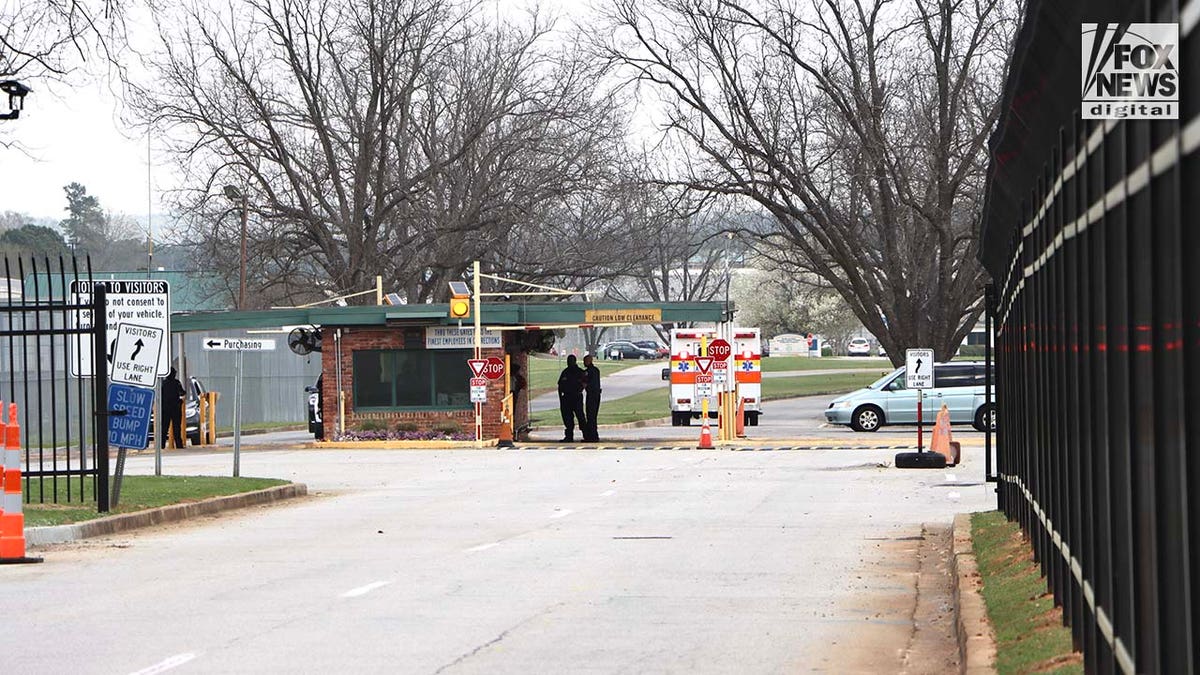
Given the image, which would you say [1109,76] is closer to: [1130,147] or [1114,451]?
[1130,147]

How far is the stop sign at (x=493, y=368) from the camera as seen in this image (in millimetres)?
35875

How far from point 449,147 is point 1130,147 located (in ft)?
160

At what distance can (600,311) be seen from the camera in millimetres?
37500

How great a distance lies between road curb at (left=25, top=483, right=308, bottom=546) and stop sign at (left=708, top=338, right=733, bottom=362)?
12845 mm

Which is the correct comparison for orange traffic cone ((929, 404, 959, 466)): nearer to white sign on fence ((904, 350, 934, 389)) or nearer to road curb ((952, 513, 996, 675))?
white sign on fence ((904, 350, 934, 389))

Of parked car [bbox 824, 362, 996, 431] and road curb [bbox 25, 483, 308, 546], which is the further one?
parked car [bbox 824, 362, 996, 431]

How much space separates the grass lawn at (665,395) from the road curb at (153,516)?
26.5 m

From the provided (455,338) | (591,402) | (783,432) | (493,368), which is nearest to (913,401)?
(783,432)

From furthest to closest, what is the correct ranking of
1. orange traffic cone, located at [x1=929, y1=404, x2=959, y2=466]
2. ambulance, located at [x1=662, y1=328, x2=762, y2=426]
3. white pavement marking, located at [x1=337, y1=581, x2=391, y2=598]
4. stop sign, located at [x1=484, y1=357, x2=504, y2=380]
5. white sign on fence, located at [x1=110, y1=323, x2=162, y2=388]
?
ambulance, located at [x1=662, y1=328, x2=762, y2=426], stop sign, located at [x1=484, y1=357, x2=504, y2=380], orange traffic cone, located at [x1=929, y1=404, x2=959, y2=466], white sign on fence, located at [x1=110, y1=323, x2=162, y2=388], white pavement marking, located at [x1=337, y1=581, x2=391, y2=598]

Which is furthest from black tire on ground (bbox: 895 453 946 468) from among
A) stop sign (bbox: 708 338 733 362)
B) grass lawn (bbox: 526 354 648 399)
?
grass lawn (bbox: 526 354 648 399)

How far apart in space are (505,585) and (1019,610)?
4280mm

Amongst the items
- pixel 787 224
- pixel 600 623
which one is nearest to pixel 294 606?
pixel 600 623

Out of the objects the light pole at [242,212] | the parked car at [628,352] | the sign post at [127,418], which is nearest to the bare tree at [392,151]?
the light pole at [242,212]

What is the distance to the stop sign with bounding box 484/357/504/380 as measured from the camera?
35875 mm
